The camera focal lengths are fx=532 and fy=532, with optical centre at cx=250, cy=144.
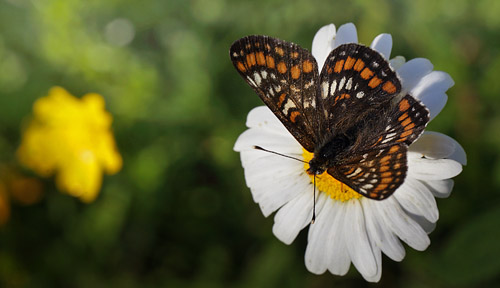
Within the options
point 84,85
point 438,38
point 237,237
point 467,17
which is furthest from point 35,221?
point 467,17

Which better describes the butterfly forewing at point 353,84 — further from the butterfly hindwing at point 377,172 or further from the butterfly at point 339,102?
the butterfly hindwing at point 377,172

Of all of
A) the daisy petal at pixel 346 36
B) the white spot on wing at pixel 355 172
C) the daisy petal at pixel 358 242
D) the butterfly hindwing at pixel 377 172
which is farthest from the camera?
the daisy petal at pixel 346 36

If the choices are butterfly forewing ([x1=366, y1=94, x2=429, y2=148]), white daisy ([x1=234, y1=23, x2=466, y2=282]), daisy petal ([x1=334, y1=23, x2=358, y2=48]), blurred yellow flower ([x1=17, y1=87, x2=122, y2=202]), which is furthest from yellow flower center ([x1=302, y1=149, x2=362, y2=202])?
blurred yellow flower ([x1=17, y1=87, x2=122, y2=202])

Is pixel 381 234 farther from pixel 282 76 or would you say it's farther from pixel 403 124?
pixel 282 76

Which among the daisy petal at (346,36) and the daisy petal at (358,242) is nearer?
the daisy petal at (358,242)

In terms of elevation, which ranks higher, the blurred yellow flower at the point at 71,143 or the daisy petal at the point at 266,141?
the blurred yellow flower at the point at 71,143

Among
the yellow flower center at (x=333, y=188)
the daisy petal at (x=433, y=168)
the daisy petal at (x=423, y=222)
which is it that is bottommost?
the daisy petal at (x=423, y=222)

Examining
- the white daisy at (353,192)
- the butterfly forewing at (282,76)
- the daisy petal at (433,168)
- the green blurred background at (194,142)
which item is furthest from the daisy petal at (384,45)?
the green blurred background at (194,142)

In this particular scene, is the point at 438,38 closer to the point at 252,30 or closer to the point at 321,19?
the point at 321,19

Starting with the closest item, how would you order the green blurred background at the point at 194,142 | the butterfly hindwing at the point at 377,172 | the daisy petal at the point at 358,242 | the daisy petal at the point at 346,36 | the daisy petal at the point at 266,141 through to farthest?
the butterfly hindwing at the point at 377,172, the daisy petal at the point at 358,242, the daisy petal at the point at 346,36, the daisy petal at the point at 266,141, the green blurred background at the point at 194,142
